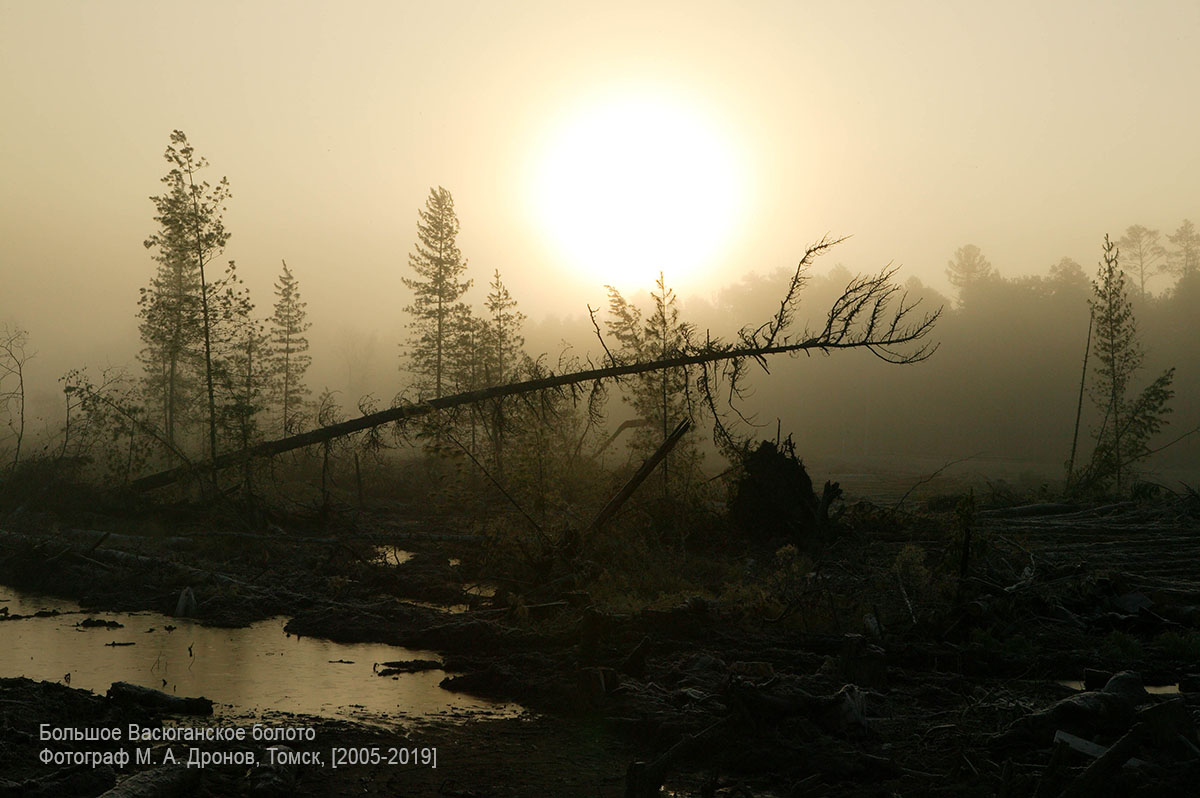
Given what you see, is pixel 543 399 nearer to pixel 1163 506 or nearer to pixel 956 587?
pixel 956 587

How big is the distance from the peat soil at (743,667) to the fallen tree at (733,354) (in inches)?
Answer: 111

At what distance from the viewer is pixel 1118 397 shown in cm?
3266

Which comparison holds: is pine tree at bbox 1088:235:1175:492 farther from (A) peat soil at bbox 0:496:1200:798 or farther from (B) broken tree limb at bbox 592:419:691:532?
(B) broken tree limb at bbox 592:419:691:532

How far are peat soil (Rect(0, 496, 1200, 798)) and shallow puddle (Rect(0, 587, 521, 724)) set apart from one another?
0.42 meters

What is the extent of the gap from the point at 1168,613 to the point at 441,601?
1079 cm

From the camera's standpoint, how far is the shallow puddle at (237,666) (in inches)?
325

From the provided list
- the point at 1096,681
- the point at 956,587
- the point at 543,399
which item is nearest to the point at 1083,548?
the point at 956,587

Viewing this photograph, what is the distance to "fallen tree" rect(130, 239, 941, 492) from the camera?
15.4 meters

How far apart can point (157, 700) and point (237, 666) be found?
7.01ft

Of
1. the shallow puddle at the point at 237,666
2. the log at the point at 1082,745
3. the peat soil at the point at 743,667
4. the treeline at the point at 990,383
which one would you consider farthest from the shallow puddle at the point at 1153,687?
the treeline at the point at 990,383

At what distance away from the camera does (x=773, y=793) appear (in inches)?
242

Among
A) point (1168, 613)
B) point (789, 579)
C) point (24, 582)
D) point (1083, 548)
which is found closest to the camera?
point (1168, 613)

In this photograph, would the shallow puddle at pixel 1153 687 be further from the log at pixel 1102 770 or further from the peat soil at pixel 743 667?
the log at pixel 1102 770

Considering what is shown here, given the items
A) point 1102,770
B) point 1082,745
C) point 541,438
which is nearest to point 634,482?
point 541,438
